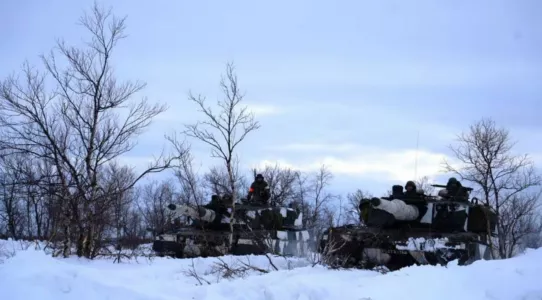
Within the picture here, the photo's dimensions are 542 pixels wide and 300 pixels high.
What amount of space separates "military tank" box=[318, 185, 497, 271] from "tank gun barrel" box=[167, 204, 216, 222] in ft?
16.3

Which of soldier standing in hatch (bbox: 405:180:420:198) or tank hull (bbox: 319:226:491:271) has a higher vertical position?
soldier standing in hatch (bbox: 405:180:420:198)

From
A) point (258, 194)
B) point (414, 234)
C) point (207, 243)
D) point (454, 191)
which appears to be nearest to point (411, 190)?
point (454, 191)

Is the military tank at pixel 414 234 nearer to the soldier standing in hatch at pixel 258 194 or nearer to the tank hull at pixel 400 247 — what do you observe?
the tank hull at pixel 400 247

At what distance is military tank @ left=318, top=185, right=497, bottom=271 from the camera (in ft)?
42.9

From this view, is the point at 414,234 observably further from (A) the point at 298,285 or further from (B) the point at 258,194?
(B) the point at 258,194

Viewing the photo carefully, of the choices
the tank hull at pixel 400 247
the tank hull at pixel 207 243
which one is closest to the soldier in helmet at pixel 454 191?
the tank hull at pixel 400 247

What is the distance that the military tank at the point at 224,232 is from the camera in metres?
18.1

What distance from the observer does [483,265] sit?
8.24 metres

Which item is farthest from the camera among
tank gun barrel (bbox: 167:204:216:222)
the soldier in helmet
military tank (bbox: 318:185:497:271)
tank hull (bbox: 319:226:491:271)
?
tank gun barrel (bbox: 167:204:216:222)

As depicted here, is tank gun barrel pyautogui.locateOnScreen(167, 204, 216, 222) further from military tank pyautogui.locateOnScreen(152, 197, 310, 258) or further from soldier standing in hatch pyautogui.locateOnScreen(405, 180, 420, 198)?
soldier standing in hatch pyautogui.locateOnScreen(405, 180, 420, 198)

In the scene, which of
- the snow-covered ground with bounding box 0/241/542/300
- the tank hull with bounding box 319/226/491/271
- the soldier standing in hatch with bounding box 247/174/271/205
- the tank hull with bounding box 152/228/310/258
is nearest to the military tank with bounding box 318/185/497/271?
the tank hull with bounding box 319/226/491/271

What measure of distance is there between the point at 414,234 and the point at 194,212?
7217 mm

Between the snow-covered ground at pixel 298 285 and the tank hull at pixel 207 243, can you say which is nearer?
the snow-covered ground at pixel 298 285

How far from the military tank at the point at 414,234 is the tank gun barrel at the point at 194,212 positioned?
4.95 meters
